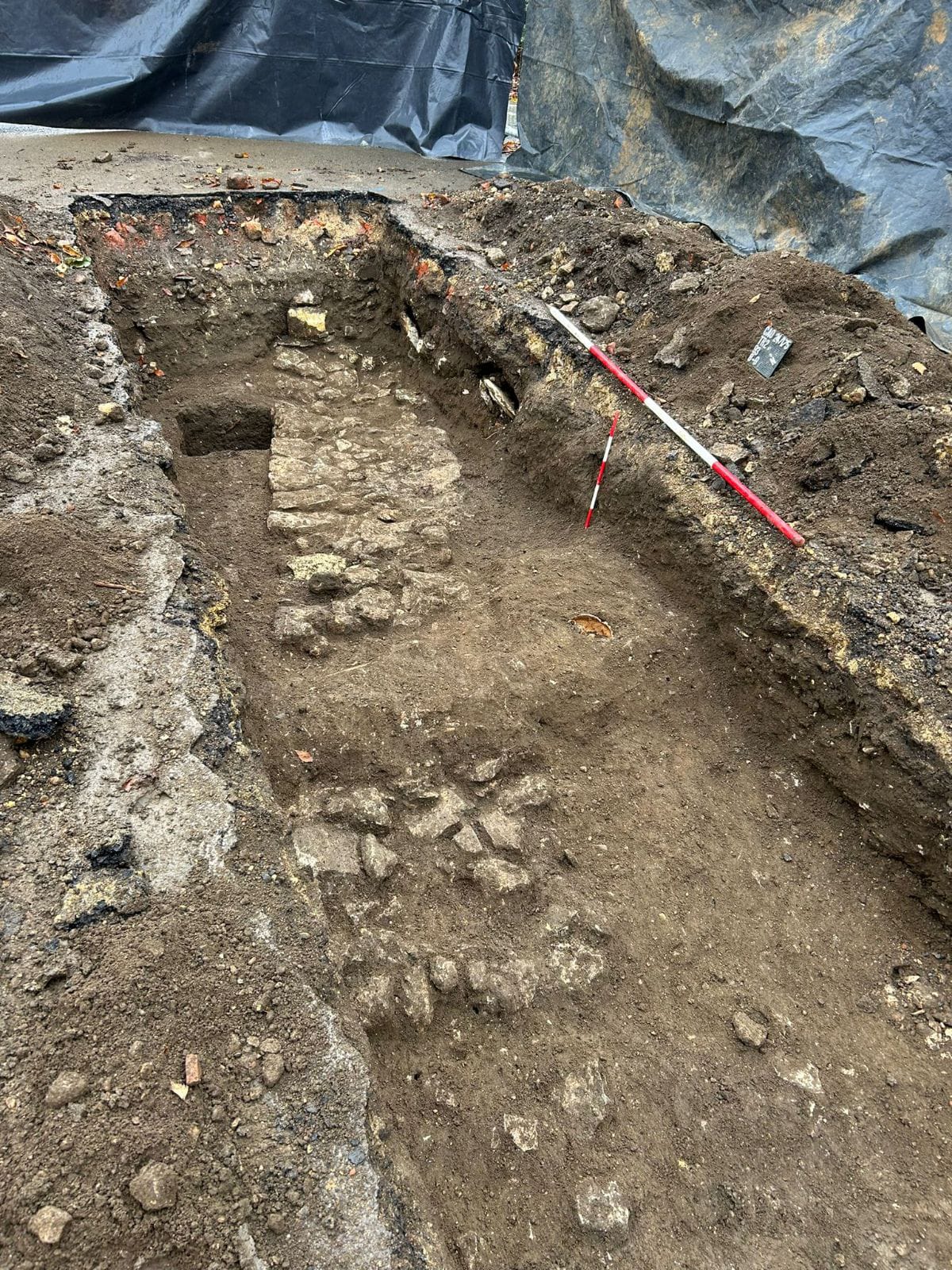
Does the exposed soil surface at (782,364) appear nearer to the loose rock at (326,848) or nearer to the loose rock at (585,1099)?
the loose rock at (585,1099)

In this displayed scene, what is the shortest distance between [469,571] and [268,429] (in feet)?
7.07

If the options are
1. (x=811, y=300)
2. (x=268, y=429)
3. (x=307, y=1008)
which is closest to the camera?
(x=307, y=1008)

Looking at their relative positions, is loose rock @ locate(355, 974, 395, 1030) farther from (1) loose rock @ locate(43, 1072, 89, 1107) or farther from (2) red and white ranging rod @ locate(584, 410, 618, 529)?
(2) red and white ranging rod @ locate(584, 410, 618, 529)

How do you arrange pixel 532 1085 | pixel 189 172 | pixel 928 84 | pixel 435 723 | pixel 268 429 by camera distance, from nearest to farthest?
1. pixel 532 1085
2. pixel 435 723
3. pixel 928 84
4. pixel 268 429
5. pixel 189 172

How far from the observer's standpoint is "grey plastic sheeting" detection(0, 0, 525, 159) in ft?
20.9

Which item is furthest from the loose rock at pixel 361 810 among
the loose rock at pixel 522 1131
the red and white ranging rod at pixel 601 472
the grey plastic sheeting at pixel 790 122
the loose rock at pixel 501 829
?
the grey plastic sheeting at pixel 790 122

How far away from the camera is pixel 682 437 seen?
3430 mm

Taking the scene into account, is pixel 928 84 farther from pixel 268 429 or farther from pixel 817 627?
pixel 268 429

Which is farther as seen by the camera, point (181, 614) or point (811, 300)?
point (811, 300)

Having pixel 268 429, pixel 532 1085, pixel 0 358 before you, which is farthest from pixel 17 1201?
pixel 268 429

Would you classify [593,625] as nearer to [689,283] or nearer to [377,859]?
[377,859]

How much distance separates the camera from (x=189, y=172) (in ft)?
19.6

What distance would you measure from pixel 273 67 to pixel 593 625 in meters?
6.76

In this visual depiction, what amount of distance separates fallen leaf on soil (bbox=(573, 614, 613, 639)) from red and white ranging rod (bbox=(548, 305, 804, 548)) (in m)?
0.79
